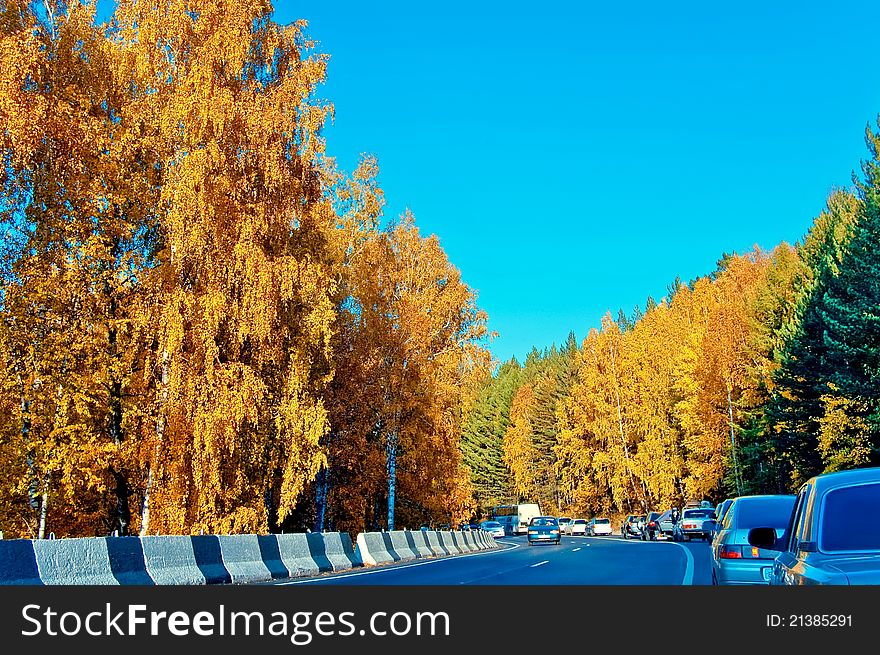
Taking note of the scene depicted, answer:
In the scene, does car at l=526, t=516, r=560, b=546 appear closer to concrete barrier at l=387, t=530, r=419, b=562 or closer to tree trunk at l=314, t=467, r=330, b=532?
tree trunk at l=314, t=467, r=330, b=532

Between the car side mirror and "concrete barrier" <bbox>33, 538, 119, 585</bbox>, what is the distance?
330 inches

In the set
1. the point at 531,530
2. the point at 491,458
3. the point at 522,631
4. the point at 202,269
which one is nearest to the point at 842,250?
the point at 531,530

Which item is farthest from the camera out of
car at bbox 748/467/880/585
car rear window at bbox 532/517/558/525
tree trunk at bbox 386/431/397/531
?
car rear window at bbox 532/517/558/525

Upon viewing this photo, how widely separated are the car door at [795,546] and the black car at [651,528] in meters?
46.1

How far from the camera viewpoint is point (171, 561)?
590 inches

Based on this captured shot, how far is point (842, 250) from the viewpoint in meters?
37.8

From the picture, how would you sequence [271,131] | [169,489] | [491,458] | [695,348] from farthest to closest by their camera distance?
[491,458] → [695,348] → [271,131] → [169,489]

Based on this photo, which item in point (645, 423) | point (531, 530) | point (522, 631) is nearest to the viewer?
point (522, 631)

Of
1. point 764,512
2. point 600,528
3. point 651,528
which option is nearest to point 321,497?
point 764,512

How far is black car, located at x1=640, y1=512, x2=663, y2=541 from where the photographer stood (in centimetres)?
5225

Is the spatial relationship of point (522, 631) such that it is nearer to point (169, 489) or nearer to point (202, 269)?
point (169, 489)

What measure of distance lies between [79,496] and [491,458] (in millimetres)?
103947

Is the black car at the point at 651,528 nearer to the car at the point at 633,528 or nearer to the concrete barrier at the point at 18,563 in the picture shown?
the car at the point at 633,528

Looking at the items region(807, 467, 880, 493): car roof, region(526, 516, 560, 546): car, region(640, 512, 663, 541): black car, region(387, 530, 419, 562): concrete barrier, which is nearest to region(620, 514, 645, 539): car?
region(640, 512, 663, 541): black car
